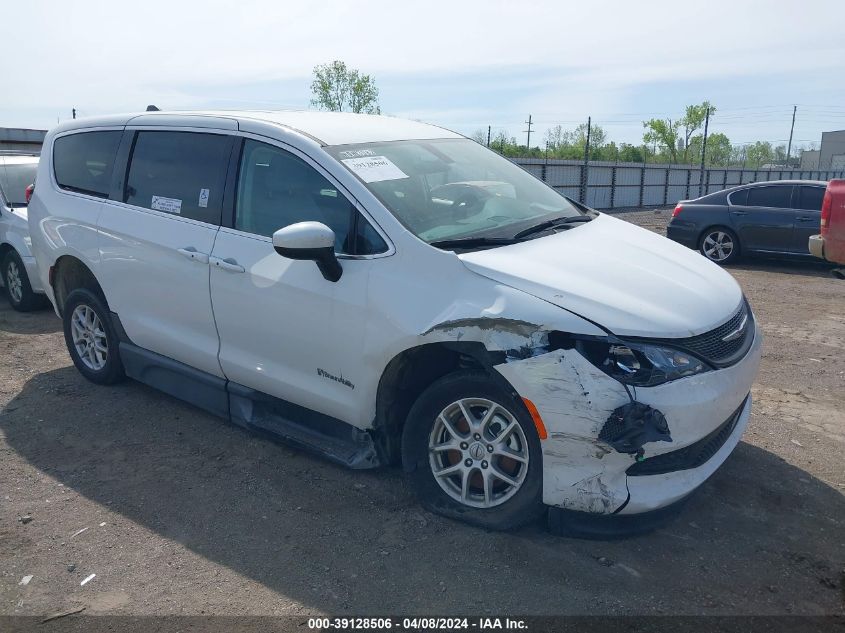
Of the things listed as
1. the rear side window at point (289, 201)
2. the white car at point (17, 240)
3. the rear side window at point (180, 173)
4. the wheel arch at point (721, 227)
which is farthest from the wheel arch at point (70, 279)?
the wheel arch at point (721, 227)

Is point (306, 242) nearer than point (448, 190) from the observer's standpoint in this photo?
Yes

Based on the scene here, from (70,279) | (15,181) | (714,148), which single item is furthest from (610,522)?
(714,148)

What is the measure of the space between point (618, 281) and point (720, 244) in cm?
977

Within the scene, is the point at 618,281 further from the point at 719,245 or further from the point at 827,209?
the point at 719,245

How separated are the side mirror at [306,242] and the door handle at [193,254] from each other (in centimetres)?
89

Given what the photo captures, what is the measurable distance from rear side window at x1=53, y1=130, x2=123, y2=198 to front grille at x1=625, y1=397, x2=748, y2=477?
3.93 meters

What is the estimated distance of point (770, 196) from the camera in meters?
11.8

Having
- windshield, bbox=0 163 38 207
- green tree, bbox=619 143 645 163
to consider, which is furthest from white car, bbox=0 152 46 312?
green tree, bbox=619 143 645 163

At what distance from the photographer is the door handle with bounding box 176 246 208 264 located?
4.21 m

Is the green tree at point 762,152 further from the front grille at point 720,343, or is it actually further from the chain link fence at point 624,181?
the front grille at point 720,343

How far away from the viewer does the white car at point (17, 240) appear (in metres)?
7.79

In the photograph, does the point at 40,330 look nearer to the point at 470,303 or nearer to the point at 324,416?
the point at 324,416

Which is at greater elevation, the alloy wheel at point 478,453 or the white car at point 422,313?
the white car at point 422,313

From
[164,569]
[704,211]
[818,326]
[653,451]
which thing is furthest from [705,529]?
[704,211]
